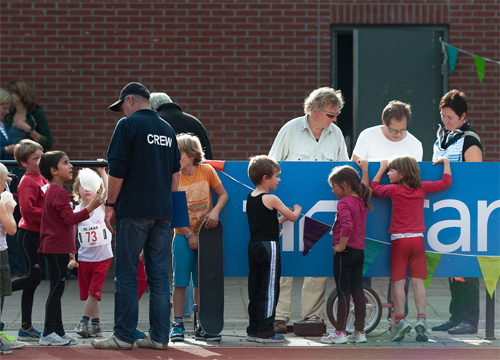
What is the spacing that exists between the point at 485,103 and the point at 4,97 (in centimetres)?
599

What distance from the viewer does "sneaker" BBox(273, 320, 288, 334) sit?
732cm

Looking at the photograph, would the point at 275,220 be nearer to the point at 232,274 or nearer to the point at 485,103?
the point at 232,274

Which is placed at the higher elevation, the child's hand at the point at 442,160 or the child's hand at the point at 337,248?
the child's hand at the point at 442,160

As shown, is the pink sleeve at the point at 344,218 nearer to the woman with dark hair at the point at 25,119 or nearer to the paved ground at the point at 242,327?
the paved ground at the point at 242,327

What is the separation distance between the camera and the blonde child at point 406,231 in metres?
7.03

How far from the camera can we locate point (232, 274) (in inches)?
287

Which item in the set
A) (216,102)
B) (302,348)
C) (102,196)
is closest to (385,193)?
(302,348)

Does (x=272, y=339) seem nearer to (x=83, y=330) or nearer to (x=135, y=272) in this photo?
(x=135, y=272)

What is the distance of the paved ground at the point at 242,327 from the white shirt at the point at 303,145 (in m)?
1.55

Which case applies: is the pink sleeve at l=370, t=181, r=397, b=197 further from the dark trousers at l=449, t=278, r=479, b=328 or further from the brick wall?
the brick wall

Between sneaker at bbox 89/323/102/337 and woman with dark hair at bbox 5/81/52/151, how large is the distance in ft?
12.5

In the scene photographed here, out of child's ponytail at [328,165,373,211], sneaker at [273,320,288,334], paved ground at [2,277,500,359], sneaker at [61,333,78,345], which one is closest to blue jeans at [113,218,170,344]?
paved ground at [2,277,500,359]

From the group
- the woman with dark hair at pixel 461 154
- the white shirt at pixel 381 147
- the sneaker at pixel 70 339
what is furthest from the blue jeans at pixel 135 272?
the woman with dark hair at pixel 461 154

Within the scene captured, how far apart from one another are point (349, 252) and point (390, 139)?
125 cm
